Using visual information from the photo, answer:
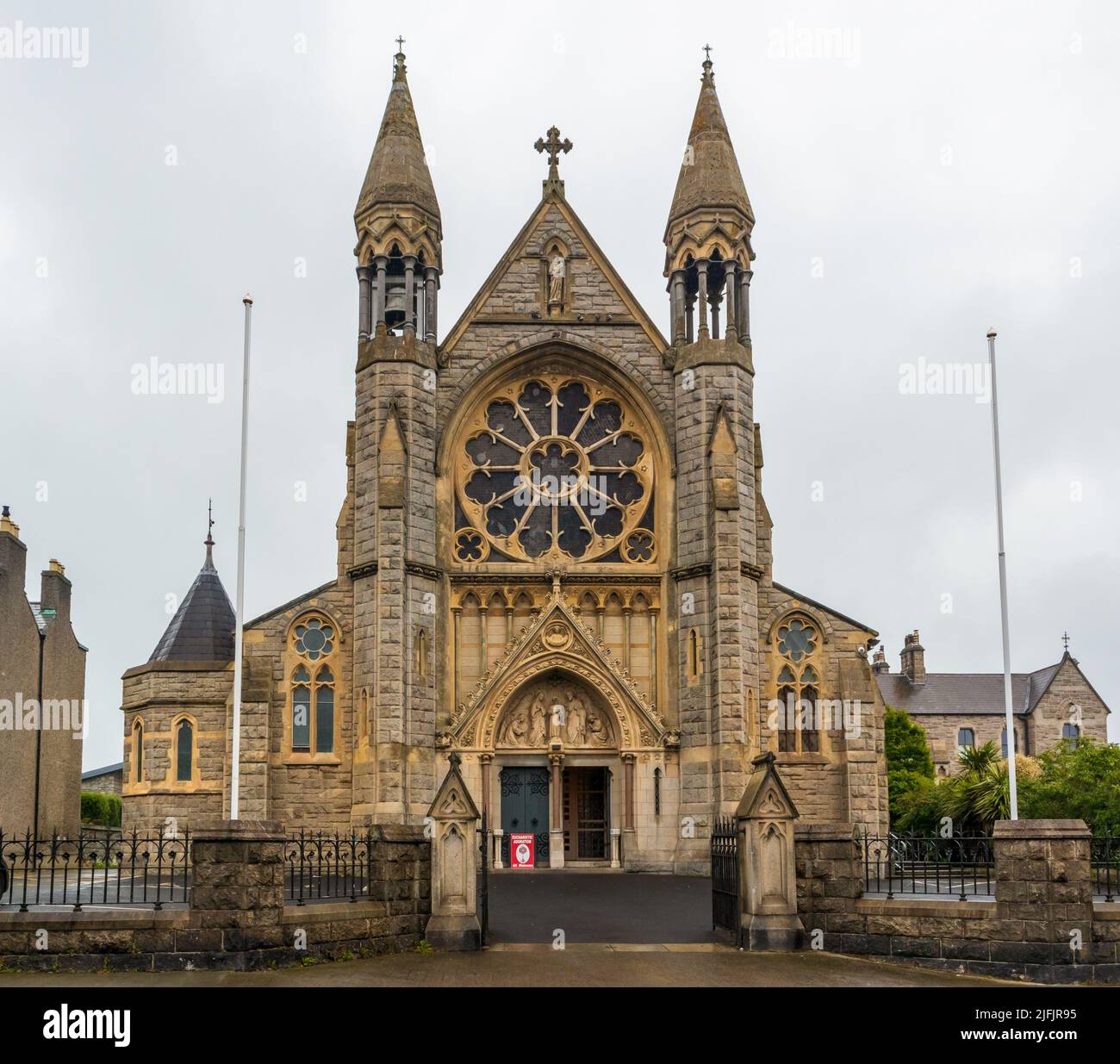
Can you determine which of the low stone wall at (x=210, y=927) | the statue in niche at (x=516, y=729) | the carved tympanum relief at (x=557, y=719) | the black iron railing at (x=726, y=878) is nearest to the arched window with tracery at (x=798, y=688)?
the carved tympanum relief at (x=557, y=719)

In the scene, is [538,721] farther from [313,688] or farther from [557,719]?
[313,688]

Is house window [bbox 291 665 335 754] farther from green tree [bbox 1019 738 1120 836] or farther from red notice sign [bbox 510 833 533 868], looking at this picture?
green tree [bbox 1019 738 1120 836]

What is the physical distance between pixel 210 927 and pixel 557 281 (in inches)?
823

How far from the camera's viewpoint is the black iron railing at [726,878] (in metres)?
18.0

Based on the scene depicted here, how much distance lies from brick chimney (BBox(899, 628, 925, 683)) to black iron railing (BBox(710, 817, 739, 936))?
60063 millimetres

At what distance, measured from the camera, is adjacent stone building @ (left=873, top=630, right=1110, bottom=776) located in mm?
72750

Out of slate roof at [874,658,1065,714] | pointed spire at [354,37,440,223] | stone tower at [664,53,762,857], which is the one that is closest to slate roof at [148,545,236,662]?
pointed spire at [354,37,440,223]

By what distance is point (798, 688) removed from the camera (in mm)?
31953

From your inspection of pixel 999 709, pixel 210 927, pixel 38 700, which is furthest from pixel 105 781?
pixel 210 927

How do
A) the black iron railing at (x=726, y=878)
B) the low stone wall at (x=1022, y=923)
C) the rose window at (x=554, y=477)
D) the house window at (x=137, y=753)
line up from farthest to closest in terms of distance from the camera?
the house window at (x=137, y=753)
the rose window at (x=554, y=477)
the black iron railing at (x=726, y=878)
the low stone wall at (x=1022, y=923)

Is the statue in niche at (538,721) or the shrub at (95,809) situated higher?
the statue in niche at (538,721)

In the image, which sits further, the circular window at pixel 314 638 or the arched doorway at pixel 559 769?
the circular window at pixel 314 638

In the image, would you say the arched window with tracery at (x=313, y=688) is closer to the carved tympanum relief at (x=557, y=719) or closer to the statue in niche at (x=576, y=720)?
the carved tympanum relief at (x=557, y=719)

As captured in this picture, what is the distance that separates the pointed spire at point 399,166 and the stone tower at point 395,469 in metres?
0.03
